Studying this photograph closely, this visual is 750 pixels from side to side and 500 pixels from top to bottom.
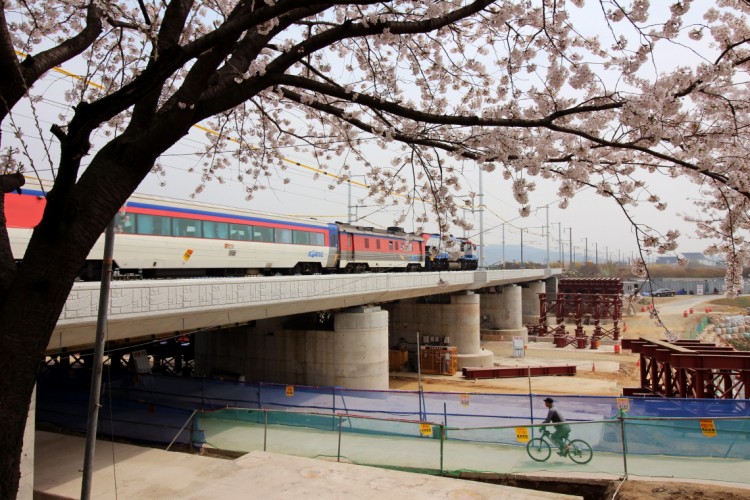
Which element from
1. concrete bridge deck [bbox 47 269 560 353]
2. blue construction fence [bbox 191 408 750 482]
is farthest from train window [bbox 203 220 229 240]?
blue construction fence [bbox 191 408 750 482]

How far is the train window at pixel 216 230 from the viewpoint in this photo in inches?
733

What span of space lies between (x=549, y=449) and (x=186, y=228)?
12920 millimetres

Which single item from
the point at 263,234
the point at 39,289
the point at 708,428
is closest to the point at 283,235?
the point at 263,234

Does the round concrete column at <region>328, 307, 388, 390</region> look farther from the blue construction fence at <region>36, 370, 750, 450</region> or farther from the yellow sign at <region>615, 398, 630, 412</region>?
the yellow sign at <region>615, 398, 630, 412</region>

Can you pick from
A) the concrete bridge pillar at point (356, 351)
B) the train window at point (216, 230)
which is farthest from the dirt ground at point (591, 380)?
the train window at point (216, 230)

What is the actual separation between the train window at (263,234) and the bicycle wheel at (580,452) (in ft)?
46.5

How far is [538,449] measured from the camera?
419 inches

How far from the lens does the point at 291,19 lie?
5125 mm

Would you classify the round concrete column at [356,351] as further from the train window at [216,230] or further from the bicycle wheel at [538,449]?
the bicycle wheel at [538,449]

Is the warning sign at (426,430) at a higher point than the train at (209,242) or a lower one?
lower

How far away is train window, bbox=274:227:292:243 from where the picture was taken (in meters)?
22.2

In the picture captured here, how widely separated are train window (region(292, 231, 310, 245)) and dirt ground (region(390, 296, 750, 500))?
10499mm

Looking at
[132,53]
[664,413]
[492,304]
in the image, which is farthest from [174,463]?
[492,304]

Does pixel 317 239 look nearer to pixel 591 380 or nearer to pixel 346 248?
pixel 346 248
